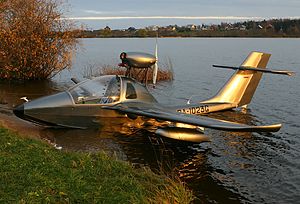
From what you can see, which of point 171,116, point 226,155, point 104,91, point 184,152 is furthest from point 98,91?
point 226,155

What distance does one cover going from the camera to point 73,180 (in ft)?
24.0

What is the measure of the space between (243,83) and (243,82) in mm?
45

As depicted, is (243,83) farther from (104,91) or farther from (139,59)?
(104,91)

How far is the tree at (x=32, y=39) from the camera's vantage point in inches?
1030

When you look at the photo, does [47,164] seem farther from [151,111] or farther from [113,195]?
[151,111]

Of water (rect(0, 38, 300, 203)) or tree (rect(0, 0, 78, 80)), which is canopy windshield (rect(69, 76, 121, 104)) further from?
tree (rect(0, 0, 78, 80))

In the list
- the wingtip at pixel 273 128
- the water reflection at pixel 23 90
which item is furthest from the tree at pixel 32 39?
the wingtip at pixel 273 128

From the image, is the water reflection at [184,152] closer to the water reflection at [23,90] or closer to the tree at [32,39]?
the water reflection at [23,90]

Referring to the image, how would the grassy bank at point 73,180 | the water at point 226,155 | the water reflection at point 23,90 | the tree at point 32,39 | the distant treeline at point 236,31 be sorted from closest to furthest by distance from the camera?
the grassy bank at point 73,180, the water at point 226,155, the water reflection at point 23,90, the tree at point 32,39, the distant treeline at point 236,31

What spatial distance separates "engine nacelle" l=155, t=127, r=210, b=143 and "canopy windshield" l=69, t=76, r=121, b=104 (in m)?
2.33

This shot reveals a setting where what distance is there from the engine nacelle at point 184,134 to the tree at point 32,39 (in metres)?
18.1

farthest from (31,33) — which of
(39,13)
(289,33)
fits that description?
(289,33)

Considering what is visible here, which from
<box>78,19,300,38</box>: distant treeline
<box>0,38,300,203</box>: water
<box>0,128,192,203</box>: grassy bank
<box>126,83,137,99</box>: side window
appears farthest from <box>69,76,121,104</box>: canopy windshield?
<box>78,19,300,38</box>: distant treeline

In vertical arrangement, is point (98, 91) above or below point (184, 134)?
above
